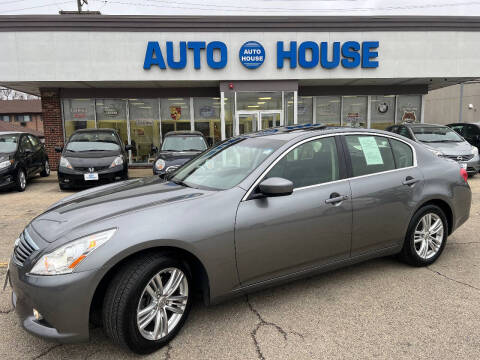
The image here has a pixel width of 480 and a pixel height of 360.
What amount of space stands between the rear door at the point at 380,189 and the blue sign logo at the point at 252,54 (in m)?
9.55

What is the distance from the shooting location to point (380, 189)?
3441 millimetres

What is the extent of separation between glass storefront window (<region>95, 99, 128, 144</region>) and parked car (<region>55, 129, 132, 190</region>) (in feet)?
15.2

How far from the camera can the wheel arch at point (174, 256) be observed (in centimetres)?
240

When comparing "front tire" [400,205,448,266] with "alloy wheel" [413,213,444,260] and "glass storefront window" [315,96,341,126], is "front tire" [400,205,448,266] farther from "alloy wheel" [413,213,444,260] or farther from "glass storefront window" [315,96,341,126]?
"glass storefront window" [315,96,341,126]

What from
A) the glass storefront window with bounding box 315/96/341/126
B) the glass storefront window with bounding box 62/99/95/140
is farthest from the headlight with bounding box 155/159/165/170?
the glass storefront window with bounding box 315/96/341/126

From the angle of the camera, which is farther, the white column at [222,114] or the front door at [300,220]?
the white column at [222,114]

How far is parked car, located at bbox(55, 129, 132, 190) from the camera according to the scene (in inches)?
356

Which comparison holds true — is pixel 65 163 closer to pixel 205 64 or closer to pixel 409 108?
pixel 205 64

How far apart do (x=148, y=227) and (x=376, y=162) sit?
7.77 ft

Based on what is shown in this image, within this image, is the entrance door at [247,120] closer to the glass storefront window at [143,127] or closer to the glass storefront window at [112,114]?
the glass storefront window at [143,127]

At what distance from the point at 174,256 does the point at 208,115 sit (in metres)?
12.7

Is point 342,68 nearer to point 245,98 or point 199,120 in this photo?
point 245,98

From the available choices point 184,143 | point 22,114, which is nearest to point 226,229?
point 184,143

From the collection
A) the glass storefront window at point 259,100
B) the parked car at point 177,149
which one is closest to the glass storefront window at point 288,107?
the glass storefront window at point 259,100
